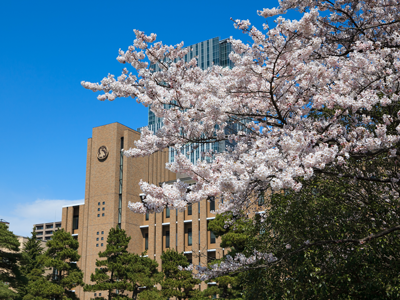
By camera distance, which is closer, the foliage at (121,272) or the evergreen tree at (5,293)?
the evergreen tree at (5,293)

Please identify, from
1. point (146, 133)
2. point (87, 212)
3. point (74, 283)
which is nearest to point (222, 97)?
point (146, 133)

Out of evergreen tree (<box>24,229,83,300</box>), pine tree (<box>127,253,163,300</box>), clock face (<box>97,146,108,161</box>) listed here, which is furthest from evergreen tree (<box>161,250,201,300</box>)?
clock face (<box>97,146,108,161</box>)

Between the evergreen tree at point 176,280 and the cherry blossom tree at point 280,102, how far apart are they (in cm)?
1847

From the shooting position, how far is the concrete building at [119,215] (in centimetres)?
3694

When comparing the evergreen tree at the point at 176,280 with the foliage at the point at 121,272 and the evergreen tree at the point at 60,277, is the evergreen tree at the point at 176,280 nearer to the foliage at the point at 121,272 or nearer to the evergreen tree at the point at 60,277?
the foliage at the point at 121,272

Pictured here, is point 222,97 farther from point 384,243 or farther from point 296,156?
point 384,243

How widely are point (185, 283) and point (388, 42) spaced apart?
21.1 meters

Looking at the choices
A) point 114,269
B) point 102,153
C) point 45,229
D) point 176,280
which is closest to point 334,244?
point 176,280

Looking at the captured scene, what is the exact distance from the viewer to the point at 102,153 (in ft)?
138

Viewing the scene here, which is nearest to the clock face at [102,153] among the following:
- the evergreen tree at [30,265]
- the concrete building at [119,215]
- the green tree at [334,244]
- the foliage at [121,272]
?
the concrete building at [119,215]

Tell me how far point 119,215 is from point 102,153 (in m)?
7.05

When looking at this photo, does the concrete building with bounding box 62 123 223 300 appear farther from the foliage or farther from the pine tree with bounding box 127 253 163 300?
the foliage

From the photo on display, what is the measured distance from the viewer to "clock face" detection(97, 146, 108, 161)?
1640 inches

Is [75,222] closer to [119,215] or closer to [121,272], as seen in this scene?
[119,215]
